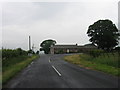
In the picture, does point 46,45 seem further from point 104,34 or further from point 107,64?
point 107,64

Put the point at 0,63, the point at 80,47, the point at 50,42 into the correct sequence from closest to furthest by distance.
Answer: the point at 0,63, the point at 80,47, the point at 50,42

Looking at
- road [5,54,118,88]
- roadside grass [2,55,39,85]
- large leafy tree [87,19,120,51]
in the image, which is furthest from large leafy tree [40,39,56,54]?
road [5,54,118,88]

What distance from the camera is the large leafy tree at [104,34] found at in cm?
7794

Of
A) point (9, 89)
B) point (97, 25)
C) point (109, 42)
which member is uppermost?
point (97, 25)

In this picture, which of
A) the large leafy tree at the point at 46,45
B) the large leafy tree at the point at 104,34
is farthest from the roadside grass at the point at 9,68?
the large leafy tree at the point at 46,45

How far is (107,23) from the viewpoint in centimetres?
8219

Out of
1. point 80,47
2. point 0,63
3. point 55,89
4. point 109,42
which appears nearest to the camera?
point 55,89

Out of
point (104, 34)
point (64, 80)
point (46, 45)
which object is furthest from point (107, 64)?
point (46, 45)

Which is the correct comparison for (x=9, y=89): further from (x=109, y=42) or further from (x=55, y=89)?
(x=109, y=42)

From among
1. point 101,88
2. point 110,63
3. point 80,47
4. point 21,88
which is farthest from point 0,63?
point 80,47

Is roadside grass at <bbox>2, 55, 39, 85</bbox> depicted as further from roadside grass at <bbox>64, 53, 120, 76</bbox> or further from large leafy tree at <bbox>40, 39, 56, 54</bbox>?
large leafy tree at <bbox>40, 39, 56, 54</bbox>

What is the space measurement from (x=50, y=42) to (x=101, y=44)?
75.5 m

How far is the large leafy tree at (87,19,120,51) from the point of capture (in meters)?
77.9

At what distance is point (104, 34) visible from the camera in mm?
78812
